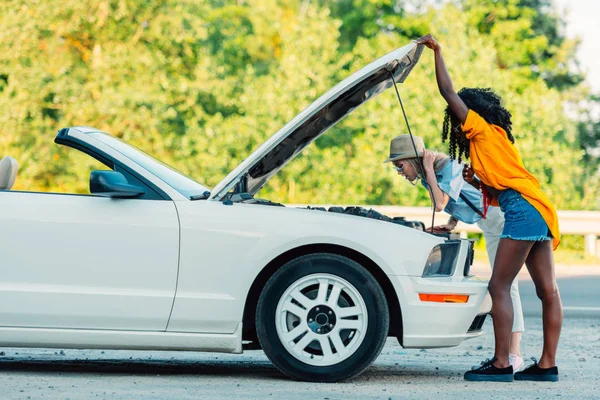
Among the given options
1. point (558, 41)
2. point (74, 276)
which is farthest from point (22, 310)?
point (558, 41)

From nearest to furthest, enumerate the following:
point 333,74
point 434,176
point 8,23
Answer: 1. point 434,176
2. point 8,23
3. point 333,74

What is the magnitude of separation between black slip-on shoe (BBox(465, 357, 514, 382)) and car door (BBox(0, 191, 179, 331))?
181 centimetres

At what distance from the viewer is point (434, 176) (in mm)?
6613

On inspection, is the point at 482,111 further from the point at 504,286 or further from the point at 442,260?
the point at 504,286

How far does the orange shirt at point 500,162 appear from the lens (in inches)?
246

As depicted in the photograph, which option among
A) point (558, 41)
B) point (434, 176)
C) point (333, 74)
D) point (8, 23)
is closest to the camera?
point (434, 176)

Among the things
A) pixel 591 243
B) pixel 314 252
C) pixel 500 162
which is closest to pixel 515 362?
pixel 500 162

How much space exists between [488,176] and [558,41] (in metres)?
32.4

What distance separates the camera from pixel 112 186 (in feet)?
20.0

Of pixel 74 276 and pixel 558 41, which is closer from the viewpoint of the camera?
pixel 74 276

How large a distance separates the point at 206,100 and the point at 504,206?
20.8 meters

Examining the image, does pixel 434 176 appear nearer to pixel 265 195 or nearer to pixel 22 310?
pixel 22 310

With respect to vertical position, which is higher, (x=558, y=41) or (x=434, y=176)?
(x=558, y=41)

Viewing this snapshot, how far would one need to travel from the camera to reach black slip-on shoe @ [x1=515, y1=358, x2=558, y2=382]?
21.2ft
